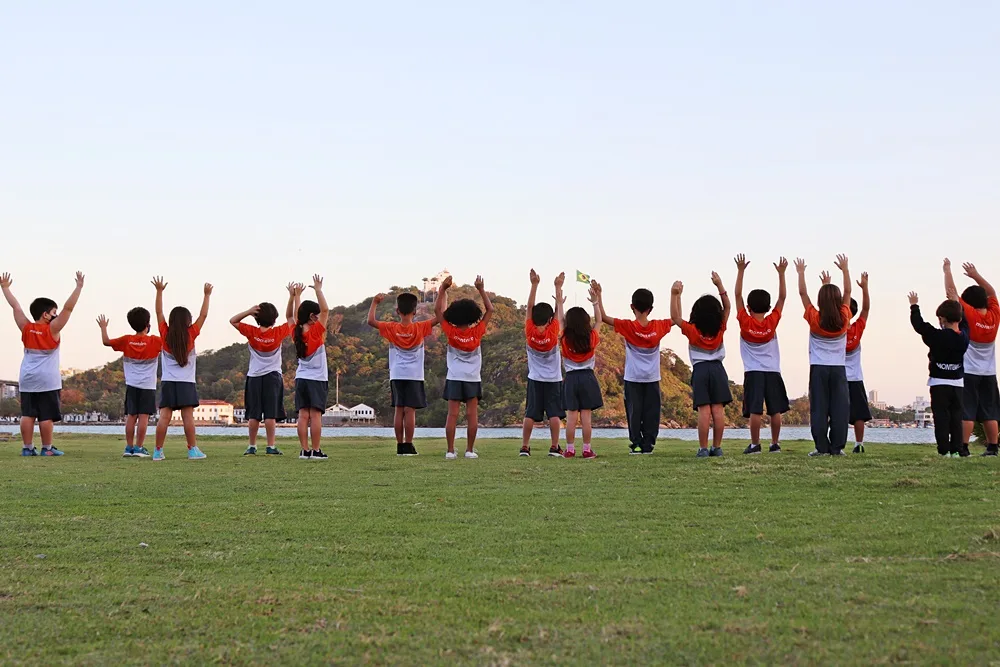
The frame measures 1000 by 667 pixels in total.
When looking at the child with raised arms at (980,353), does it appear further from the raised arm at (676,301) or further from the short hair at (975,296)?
the raised arm at (676,301)

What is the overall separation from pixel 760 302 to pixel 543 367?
3.26m

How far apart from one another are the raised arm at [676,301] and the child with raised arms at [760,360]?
2.57 feet

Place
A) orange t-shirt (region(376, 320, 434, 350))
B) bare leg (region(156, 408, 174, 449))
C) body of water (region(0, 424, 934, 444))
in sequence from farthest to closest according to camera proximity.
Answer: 1. body of water (region(0, 424, 934, 444))
2. orange t-shirt (region(376, 320, 434, 350))
3. bare leg (region(156, 408, 174, 449))

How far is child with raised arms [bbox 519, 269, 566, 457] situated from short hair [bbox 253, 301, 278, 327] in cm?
393

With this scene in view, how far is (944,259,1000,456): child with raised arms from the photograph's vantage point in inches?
492

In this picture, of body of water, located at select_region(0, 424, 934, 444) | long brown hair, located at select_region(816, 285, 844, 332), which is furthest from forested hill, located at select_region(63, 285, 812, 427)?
long brown hair, located at select_region(816, 285, 844, 332)

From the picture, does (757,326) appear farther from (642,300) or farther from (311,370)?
(311,370)

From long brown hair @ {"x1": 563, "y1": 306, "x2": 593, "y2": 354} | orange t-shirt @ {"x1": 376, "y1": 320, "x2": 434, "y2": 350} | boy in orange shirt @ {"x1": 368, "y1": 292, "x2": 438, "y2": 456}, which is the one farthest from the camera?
orange t-shirt @ {"x1": 376, "y1": 320, "x2": 434, "y2": 350}

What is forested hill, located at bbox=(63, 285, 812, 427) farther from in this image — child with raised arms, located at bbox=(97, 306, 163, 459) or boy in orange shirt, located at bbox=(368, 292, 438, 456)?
boy in orange shirt, located at bbox=(368, 292, 438, 456)

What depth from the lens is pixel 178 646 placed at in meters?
3.73

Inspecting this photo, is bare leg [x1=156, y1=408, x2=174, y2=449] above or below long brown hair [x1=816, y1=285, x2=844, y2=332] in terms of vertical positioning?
below

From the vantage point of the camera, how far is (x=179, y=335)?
15.0 meters

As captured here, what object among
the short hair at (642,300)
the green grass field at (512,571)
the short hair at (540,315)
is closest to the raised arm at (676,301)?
the short hair at (642,300)

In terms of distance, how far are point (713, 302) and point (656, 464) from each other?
11.3 ft
